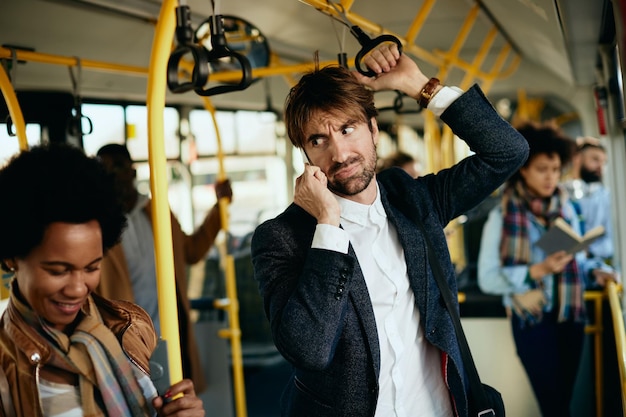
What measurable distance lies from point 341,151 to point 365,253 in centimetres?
29

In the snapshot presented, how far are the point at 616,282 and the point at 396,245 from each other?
105 inches

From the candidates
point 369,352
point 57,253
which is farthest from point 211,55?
point 369,352

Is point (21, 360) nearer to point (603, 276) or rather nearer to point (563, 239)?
point (563, 239)

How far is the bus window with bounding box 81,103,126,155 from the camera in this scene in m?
5.25

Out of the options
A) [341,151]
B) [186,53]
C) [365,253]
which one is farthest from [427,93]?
[186,53]

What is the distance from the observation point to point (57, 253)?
158 cm

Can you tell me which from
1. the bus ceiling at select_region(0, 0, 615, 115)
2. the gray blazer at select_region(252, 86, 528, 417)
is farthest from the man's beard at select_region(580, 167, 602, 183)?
the gray blazer at select_region(252, 86, 528, 417)

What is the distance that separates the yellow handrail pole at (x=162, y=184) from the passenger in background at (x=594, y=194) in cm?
383

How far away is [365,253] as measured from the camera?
2.00m

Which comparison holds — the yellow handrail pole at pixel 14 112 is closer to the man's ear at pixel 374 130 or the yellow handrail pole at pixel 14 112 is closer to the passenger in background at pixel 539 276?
the man's ear at pixel 374 130

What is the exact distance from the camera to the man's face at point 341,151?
6.48 feet

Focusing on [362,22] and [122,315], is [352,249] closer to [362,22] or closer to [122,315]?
[122,315]

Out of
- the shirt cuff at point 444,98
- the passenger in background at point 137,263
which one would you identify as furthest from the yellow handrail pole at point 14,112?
the shirt cuff at point 444,98

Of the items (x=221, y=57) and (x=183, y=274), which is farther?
(x=183, y=274)
